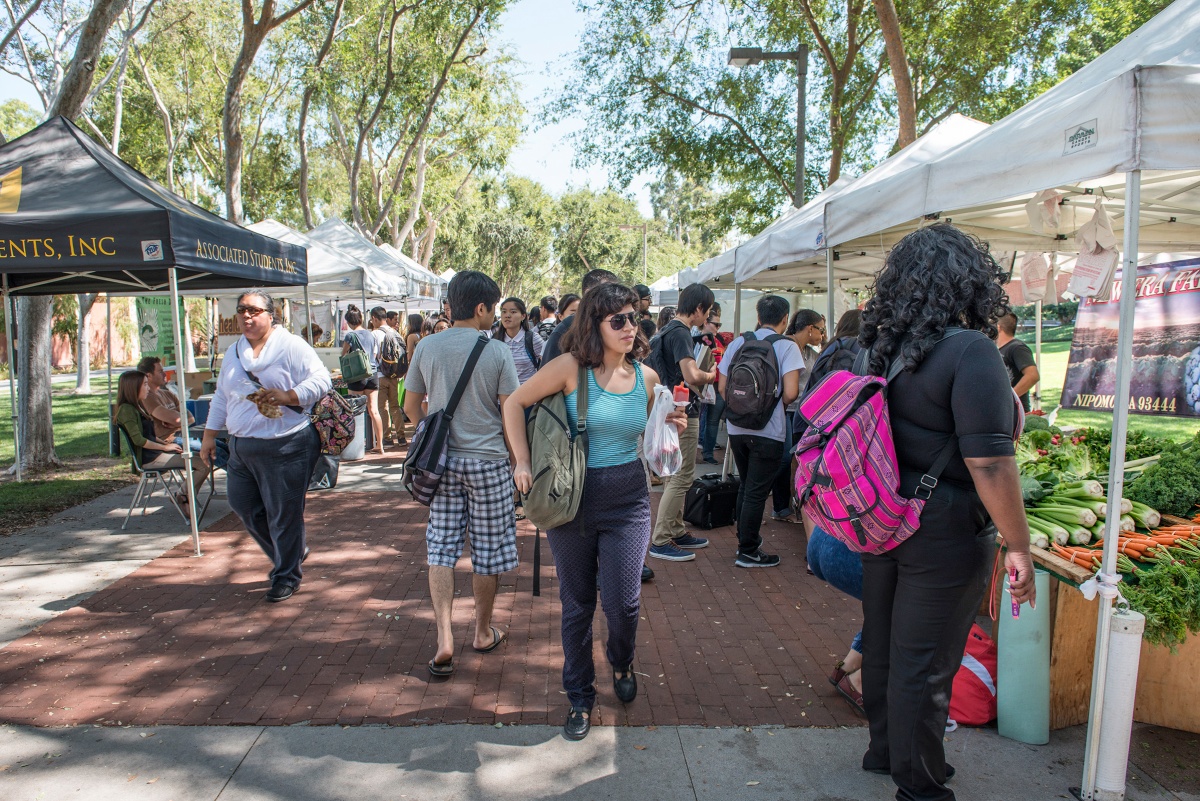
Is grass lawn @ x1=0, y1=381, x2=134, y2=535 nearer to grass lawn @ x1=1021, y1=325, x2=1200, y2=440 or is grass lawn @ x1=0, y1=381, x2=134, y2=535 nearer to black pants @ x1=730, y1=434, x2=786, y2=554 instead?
black pants @ x1=730, y1=434, x2=786, y2=554

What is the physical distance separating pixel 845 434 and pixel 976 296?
559mm

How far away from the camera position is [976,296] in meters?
2.34

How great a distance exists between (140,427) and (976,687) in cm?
639

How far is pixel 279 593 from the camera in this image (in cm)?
487

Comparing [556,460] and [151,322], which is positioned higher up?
[151,322]

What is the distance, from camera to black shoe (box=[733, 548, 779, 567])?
5.53 metres

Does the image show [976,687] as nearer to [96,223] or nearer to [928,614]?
[928,614]

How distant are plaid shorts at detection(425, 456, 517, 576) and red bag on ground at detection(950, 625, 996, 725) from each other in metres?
2.06

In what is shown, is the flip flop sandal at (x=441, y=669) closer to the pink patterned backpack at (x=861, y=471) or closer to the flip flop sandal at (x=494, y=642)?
the flip flop sandal at (x=494, y=642)

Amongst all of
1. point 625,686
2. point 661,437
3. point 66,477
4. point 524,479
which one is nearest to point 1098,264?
point 661,437

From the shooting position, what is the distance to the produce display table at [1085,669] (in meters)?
3.25

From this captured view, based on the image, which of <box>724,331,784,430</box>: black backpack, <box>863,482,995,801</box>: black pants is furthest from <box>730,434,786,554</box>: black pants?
<box>863,482,995,801</box>: black pants

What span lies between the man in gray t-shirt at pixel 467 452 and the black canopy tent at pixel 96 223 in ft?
8.21

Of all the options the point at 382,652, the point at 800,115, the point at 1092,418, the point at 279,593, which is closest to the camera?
the point at 382,652
